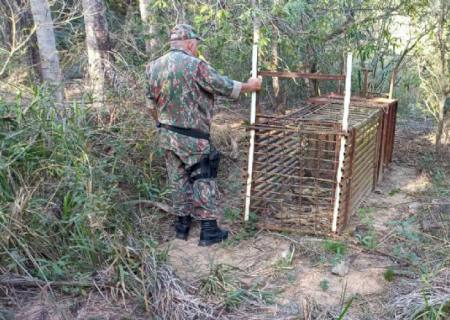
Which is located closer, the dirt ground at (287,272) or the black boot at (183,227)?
the dirt ground at (287,272)

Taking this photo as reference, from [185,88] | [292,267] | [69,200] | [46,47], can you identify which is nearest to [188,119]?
[185,88]

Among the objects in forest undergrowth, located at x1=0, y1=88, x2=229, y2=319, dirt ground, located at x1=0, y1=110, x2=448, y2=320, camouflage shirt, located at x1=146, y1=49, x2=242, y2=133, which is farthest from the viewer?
camouflage shirt, located at x1=146, y1=49, x2=242, y2=133

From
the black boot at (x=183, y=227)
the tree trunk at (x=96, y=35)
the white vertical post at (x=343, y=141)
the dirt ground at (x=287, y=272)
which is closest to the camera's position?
the dirt ground at (x=287, y=272)

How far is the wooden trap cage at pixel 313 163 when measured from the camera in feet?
13.9

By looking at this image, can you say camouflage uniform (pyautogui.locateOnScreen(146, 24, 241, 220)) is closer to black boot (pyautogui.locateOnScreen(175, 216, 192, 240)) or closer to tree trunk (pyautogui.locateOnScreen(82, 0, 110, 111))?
black boot (pyautogui.locateOnScreen(175, 216, 192, 240))

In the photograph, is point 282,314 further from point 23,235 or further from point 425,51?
point 425,51

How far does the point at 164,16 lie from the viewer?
6465 mm

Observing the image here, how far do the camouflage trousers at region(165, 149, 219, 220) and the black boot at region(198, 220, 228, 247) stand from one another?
51mm

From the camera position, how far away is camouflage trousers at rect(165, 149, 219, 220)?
428 cm

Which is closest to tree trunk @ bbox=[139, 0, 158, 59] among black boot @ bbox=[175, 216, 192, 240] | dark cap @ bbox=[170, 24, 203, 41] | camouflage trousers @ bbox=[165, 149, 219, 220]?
dark cap @ bbox=[170, 24, 203, 41]

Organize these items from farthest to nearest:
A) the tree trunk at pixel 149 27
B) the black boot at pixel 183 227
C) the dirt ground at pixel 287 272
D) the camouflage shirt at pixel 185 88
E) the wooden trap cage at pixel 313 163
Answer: the tree trunk at pixel 149 27
the black boot at pixel 183 227
the wooden trap cage at pixel 313 163
the camouflage shirt at pixel 185 88
the dirt ground at pixel 287 272

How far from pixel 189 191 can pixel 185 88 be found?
898 millimetres

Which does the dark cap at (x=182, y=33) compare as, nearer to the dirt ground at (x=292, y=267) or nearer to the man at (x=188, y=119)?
the man at (x=188, y=119)

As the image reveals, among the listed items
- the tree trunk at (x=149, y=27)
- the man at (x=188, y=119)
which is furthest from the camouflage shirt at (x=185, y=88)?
the tree trunk at (x=149, y=27)
